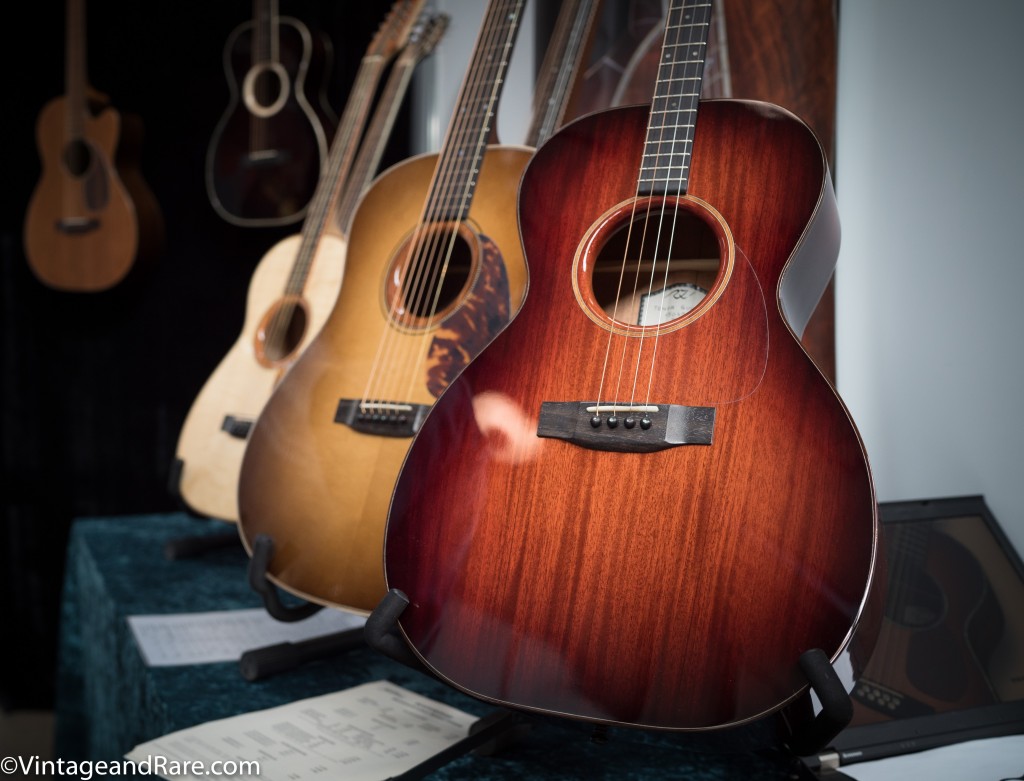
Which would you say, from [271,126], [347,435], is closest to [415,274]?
[347,435]

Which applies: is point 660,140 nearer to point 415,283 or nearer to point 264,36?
point 415,283

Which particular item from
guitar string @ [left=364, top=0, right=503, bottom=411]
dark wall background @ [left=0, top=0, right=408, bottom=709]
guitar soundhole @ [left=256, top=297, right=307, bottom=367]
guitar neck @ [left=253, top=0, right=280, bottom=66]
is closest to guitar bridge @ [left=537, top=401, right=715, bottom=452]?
guitar string @ [left=364, top=0, right=503, bottom=411]

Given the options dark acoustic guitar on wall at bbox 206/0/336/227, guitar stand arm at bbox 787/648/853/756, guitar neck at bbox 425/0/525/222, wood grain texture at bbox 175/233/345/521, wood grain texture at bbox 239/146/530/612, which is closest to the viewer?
guitar stand arm at bbox 787/648/853/756

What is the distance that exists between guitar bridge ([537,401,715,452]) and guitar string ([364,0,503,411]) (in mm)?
351

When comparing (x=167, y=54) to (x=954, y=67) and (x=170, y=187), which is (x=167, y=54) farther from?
(x=954, y=67)

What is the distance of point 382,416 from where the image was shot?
3.13 feet

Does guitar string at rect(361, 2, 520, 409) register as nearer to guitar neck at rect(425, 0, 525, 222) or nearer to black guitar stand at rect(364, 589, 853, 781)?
guitar neck at rect(425, 0, 525, 222)

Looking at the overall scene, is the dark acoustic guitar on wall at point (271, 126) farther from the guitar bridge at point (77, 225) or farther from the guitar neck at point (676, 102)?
the guitar neck at point (676, 102)

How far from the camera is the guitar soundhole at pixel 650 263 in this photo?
0.77 meters

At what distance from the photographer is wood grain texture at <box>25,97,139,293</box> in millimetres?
2229

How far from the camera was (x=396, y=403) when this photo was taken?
96 centimetres

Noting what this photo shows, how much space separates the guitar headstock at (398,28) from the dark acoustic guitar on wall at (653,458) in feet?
3.75

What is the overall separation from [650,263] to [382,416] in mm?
370

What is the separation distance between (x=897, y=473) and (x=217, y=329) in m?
2.14
